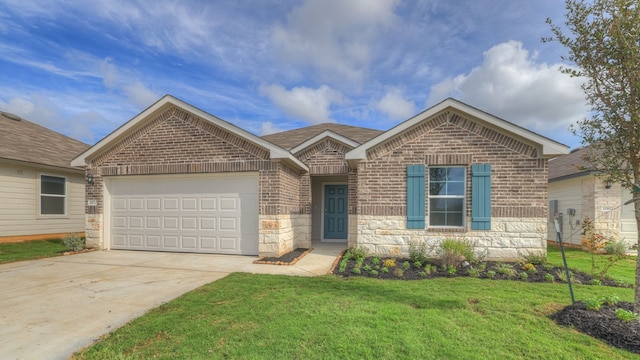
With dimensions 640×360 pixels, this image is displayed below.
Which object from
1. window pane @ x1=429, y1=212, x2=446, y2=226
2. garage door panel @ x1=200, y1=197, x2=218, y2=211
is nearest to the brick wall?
window pane @ x1=429, y1=212, x2=446, y2=226

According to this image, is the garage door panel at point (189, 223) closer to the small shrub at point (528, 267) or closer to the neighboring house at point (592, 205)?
the small shrub at point (528, 267)

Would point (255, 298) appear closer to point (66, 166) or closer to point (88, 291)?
point (88, 291)

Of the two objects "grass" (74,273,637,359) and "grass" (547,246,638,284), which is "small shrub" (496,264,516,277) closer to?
"grass" (74,273,637,359)

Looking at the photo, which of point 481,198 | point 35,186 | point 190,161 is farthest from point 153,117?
point 481,198

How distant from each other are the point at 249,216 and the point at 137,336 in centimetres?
548

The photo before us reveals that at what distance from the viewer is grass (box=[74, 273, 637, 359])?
333 centimetres

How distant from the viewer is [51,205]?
1263 centimetres

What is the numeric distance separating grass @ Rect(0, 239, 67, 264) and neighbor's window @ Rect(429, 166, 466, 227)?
11.4 metres

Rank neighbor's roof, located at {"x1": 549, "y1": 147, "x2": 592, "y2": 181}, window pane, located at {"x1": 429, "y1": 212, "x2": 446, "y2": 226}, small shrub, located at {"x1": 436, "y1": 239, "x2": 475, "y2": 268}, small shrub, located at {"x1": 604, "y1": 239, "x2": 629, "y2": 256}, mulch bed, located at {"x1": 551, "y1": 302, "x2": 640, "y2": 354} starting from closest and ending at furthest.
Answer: mulch bed, located at {"x1": 551, "y1": 302, "x2": 640, "y2": 354}, small shrub, located at {"x1": 436, "y1": 239, "x2": 475, "y2": 268}, window pane, located at {"x1": 429, "y1": 212, "x2": 446, "y2": 226}, small shrub, located at {"x1": 604, "y1": 239, "x2": 629, "y2": 256}, neighbor's roof, located at {"x1": 549, "y1": 147, "x2": 592, "y2": 181}

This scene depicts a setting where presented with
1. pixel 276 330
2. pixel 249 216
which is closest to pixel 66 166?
pixel 249 216

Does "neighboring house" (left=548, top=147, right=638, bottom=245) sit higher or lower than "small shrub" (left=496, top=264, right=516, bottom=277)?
higher

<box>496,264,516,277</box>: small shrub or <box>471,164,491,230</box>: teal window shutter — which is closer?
<box>496,264,516,277</box>: small shrub

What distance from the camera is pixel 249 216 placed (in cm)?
916

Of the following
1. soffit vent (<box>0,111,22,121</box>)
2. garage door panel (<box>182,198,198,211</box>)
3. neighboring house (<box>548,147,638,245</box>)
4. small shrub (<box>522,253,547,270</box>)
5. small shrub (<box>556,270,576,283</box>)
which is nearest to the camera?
small shrub (<box>556,270,576,283</box>)
